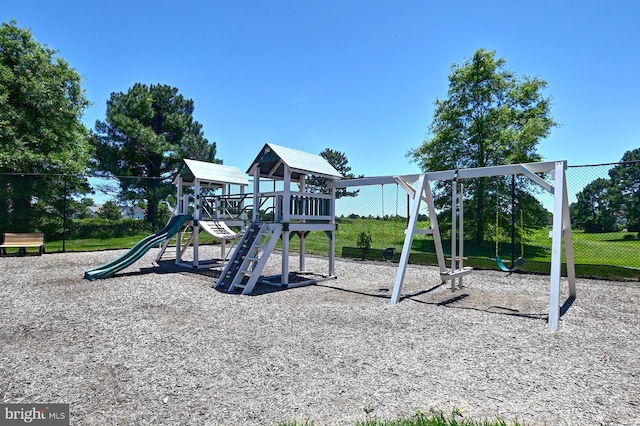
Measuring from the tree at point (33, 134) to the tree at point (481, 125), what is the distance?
1829 centimetres

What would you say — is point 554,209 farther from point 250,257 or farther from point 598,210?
point 598,210

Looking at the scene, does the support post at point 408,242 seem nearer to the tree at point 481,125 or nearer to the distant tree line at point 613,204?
the distant tree line at point 613,204

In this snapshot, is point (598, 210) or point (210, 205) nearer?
point (210, 205)

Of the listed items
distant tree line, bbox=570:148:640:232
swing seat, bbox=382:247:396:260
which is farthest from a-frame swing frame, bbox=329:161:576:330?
Result: distant tree line, bbox=570:148:640:232

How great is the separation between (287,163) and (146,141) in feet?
59.6

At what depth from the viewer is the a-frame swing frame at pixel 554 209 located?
5.50 metres

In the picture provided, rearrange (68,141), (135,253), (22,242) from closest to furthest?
(135,253) < (22,242) < (68,141)

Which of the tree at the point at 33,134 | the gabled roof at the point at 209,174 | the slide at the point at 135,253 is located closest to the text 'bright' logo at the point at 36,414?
the slide at the point at 135,253

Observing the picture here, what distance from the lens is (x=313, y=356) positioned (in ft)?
12.9

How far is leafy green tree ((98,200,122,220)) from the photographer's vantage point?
2486cm

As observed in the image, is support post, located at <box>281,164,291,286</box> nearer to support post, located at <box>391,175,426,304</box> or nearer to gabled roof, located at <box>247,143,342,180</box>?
gabled roof, located at <box>247,143,342,180</box>

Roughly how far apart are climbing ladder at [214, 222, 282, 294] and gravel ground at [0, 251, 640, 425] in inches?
19.4

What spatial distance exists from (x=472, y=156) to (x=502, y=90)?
3984mm

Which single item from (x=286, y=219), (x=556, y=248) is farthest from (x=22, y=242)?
(x=556, y=248)
